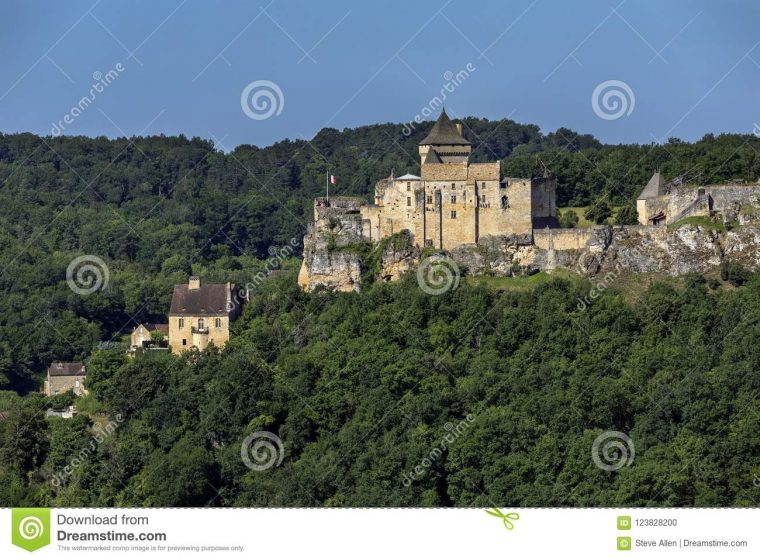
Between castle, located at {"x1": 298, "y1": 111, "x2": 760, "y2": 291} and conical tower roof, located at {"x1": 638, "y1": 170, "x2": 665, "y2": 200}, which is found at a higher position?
conical tower roof, located at {"x1": 638, "y1": 170, "x2": 665, "y2": 200}

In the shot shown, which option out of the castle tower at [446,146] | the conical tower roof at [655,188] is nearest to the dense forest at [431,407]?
the castle tower at [446,146]

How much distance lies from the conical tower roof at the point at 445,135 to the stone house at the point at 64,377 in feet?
45.6

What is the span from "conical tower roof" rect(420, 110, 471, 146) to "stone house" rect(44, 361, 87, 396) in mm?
13890

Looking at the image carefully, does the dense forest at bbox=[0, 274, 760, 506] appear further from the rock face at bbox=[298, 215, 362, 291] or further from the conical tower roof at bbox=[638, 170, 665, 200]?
the conical tower roof at bbox=[638, 170, 665, 200]

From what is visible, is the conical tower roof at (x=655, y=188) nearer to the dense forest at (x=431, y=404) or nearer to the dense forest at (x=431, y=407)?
the dense forest at (x=431, y=404)

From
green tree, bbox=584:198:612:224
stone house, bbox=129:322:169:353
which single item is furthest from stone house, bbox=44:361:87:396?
green tree, bbox=584:198:612:224

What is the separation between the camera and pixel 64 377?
68125mm

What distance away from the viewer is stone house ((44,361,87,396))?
66312mm

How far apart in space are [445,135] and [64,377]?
15974mm

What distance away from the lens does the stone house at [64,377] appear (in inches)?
2611

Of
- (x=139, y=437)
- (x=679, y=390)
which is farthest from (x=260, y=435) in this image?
Result: (x=679, y=390)

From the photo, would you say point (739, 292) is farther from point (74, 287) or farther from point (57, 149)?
point (57, 149)

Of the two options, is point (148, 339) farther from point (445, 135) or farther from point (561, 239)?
point (561, 239)
